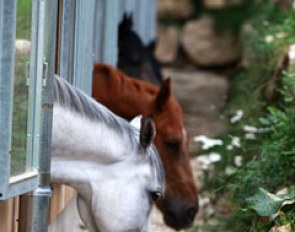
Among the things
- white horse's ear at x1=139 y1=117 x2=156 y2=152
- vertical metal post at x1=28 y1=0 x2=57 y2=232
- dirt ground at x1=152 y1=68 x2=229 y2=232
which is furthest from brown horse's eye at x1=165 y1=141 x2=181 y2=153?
dirt ground at x1=152 y1=68 x2=229 y2=232

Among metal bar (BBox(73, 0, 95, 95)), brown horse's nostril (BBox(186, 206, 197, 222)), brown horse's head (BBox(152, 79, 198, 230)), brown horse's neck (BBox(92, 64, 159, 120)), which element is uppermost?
metal bar (BBox(73, 0, 95, 95))

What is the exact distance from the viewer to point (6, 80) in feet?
12.0

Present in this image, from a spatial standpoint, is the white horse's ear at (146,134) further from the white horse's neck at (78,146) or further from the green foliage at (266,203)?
the green foliage at (266,203)

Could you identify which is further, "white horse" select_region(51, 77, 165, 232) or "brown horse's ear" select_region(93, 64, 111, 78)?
"brown horse's ear" select_region(93, 64, 111, 78)

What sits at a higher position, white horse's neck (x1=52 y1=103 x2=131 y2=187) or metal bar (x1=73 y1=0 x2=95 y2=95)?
metal bar (x1=73 y1=0 x2=95 y2=95)

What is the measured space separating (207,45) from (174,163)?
38.2 ft

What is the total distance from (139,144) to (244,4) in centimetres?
1343

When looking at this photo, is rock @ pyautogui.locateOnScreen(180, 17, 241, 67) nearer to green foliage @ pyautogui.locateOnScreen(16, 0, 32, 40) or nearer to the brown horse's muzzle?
the brown horse's muzzle

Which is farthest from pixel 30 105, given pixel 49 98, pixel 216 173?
pixel 216 173

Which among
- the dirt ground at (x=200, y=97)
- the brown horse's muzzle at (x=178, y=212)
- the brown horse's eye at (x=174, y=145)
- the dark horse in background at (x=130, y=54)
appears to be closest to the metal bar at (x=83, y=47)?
the brown horse's eye at (x=174, y=145)

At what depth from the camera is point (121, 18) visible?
29.2 ft

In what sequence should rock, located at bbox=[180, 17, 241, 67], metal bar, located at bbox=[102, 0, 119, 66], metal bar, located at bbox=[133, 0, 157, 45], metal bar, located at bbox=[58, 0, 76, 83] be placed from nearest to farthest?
metal bar, located at bbox=[58, 0, 76, 83] → metal bar, located at bbox=[102, 0, 119, 66] → metal bar, located at bbox=[133, 0, 157, 45] → rock, located at bbox=[180, 17, 241, 67]

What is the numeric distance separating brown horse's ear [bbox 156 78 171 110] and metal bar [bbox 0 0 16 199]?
9.85 feet

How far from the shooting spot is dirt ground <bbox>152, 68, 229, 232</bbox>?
45.2ft
